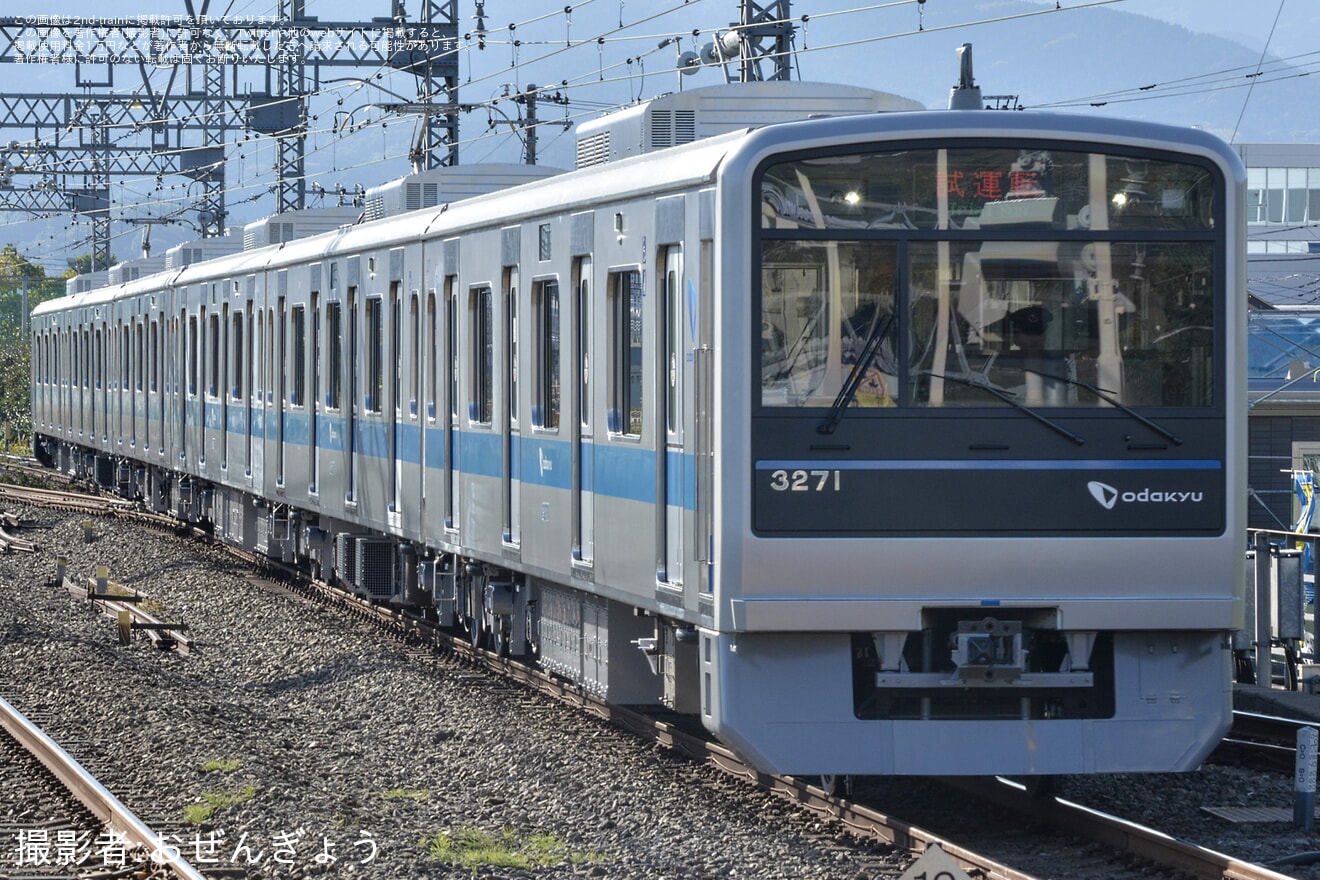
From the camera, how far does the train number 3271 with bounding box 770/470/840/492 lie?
311 inches

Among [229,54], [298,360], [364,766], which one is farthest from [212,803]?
[229,54]

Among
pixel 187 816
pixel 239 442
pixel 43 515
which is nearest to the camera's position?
pixel 187 816

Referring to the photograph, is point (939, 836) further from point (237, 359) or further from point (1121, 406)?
point (237, 359)

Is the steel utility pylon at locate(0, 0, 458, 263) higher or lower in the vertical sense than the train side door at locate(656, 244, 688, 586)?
higher

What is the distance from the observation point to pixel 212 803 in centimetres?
891

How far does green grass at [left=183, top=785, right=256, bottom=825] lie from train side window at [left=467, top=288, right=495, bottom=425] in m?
3.55

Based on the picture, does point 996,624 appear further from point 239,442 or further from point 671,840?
point 239,442

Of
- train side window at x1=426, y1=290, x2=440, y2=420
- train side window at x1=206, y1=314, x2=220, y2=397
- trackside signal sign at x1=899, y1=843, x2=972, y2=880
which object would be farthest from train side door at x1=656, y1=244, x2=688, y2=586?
train side window at x1=206, y1=314, x2=220, y2=397

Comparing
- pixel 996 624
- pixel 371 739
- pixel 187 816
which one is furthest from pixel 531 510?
pixel 996 624

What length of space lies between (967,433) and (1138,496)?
75 cm

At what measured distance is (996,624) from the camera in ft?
26.1

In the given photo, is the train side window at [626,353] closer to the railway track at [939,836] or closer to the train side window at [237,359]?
the railway track at [939,836]

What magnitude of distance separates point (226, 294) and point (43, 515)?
8575 millimetres

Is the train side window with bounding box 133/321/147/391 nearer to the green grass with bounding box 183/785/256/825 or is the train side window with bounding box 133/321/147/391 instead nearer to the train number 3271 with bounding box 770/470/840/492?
the green grass with bounding box 183/785/256/825
